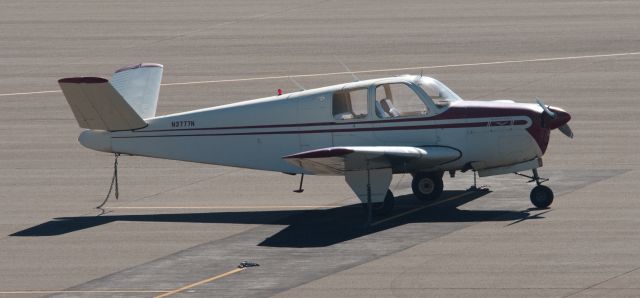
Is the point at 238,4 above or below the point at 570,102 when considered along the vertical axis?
above

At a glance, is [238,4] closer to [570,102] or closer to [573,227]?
[570,102]

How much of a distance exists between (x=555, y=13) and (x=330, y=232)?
904 inches

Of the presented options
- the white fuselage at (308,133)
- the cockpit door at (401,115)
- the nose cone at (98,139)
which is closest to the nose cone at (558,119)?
the white fuselage at (308,133)

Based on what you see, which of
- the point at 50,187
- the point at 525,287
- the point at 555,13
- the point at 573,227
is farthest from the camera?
the point at 555,13

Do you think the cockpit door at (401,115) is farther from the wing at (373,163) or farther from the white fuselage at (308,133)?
the wing at (373,163)

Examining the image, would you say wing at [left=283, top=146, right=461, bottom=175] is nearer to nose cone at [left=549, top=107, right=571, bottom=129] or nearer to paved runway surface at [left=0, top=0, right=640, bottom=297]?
paved runway surface at [left=0, top=0, right=640, bottom=297]

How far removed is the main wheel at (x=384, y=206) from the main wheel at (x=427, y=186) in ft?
3.68

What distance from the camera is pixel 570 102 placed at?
103 ft

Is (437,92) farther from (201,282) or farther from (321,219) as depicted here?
(201,282)

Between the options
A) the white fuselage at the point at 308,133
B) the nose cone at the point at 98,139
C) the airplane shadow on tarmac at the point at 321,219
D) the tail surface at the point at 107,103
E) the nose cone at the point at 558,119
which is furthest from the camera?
the nose cone at the point at 98,139

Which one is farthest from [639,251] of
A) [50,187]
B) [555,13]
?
[555,13]

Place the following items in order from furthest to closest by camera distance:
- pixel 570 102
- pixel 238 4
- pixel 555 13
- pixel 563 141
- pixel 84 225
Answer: pixel 238 4, pixel 555 13, pixel 570 102, pixel 563 141, pixel 84 225

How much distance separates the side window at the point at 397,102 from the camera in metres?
23.2

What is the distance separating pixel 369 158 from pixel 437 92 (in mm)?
2040
